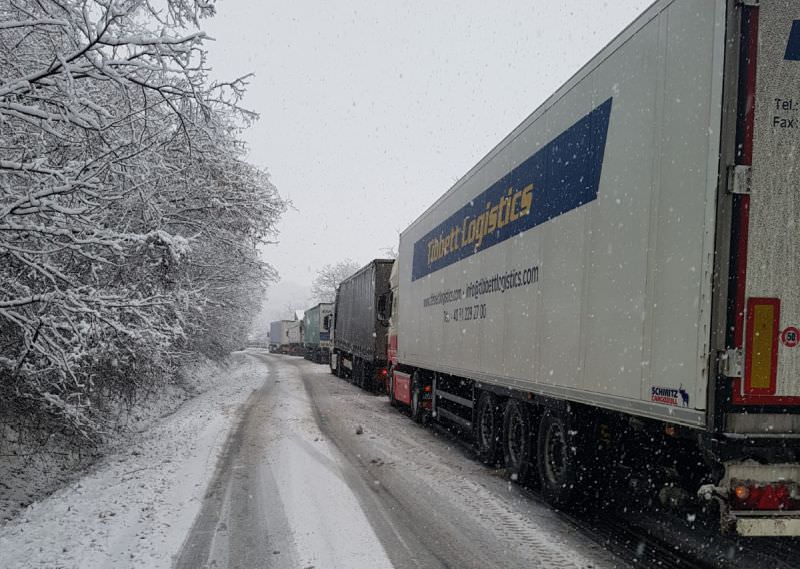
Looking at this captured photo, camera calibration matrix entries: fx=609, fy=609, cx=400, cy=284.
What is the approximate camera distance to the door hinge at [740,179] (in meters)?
3.80

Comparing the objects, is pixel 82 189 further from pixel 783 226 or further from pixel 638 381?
pixel 783 226

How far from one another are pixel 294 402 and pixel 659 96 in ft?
45.4

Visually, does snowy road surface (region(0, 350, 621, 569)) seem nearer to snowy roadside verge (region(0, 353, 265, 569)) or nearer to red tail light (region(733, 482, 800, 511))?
snowy roadside verge (region(0, 353, 265, 569))

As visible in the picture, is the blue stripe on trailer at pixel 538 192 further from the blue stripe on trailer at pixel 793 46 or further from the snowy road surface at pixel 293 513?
the snowy road surface at pixel 293 513

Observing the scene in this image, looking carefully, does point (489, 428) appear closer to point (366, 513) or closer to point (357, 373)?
point (366, 513)

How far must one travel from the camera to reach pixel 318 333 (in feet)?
143

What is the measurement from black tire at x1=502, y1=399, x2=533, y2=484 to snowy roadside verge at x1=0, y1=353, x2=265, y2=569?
3715 mm

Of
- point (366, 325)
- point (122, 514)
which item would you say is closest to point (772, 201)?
point (122, 514)

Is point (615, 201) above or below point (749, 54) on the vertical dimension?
below

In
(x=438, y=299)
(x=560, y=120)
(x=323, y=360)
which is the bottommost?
(x=323, y=360)

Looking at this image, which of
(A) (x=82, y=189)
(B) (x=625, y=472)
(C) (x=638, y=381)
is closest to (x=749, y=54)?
(C) (x=638, y=381)

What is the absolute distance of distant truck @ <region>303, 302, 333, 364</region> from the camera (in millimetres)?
41688

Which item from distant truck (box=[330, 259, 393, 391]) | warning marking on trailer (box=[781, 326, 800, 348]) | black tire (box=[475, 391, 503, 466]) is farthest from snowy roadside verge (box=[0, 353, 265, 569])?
distant truck (box=[330, 259, 393, 391])

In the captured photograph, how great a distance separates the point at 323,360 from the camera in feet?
147
